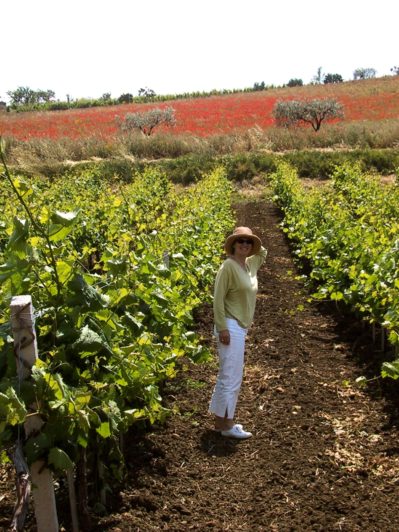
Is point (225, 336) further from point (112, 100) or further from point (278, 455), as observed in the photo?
point (112, 100)

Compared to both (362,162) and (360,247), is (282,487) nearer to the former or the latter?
(360,247)

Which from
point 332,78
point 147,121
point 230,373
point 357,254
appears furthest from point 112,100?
point 230,373

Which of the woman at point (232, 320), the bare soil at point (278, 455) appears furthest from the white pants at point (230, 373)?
the bare soil at point (278, 455)

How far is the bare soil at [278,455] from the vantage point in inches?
141

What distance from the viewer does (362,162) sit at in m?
23.5

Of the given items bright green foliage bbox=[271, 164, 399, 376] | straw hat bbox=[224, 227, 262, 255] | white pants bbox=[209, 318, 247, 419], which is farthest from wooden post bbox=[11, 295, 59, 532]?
bright green foliage bbox=[271, 164, 399, 376]

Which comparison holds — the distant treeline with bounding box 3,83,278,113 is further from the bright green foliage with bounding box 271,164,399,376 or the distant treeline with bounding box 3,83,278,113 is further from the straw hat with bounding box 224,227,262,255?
the straw hat with bounding box 224,227,262,255

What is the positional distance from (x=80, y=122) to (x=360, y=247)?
1400 inches

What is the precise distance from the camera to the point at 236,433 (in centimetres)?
462

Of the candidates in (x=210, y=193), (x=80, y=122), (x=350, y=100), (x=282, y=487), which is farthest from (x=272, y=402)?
(x=350, y=100)

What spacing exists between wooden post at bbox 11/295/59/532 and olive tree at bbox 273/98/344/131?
35.8m

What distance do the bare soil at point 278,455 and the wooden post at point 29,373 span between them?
56 centimetres

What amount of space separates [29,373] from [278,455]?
2325 mm

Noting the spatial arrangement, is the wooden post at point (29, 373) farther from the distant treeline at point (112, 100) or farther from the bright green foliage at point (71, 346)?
the distant treeline at point (112, 100)
